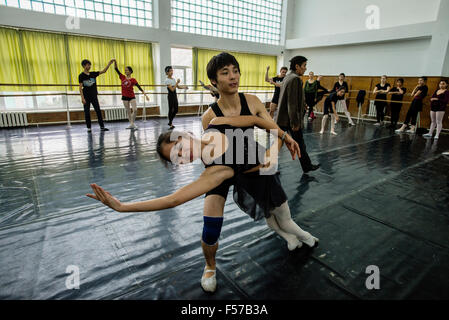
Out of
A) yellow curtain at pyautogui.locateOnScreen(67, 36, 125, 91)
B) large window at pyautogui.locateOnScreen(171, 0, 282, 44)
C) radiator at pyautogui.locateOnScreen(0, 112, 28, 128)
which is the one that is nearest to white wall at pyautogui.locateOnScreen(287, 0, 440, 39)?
large window at pyautogui.locateOnScreen(171, 0, 282, 44)

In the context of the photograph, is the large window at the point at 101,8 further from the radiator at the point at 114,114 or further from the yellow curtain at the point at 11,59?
the radiator at the point at 114,114

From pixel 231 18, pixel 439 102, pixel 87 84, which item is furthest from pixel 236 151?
pixel 231 18

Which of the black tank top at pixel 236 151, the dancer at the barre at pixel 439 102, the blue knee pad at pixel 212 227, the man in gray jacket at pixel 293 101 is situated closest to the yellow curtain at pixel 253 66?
the dancer at the barre at pixel 439 102

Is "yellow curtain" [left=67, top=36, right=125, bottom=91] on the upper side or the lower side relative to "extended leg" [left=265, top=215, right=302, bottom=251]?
upper

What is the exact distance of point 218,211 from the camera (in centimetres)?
159

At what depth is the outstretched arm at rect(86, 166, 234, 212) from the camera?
47.1 inches

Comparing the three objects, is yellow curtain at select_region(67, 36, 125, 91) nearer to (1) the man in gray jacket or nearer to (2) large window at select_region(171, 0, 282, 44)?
Result: (2) large window at select_region(171, 0, 282, 44)

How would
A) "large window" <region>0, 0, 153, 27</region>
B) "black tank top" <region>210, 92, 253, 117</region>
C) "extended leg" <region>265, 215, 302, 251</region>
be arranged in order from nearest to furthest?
"black tank top" <region>210, 92, 253, 117</region> → "extended leg" <region>265, 215, 302, 251</region> → "large window" <region>0, 0, 153, 27</region>

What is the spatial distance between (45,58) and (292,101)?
786cm

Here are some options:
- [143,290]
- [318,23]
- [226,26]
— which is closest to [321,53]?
[318,23]

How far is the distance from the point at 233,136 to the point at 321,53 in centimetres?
1288

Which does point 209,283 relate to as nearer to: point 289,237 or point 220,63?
point 289,237

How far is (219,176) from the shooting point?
1.40 meters

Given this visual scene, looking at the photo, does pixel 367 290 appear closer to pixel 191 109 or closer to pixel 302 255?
pixel 302 255
